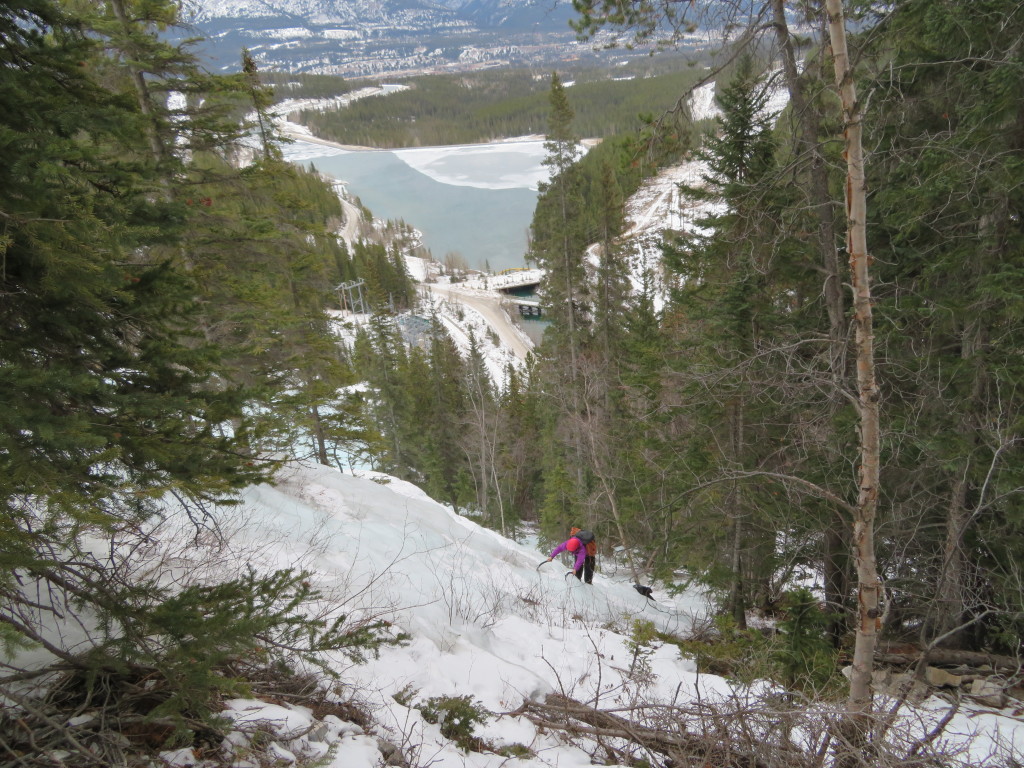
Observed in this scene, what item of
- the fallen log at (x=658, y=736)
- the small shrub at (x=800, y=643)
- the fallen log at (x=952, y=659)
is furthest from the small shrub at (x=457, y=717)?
the fallen log at (x=952, y=659)

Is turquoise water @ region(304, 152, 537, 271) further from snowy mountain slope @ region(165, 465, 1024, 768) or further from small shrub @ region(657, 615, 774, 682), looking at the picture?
small shrub @ region(657, 615, 774, 682)

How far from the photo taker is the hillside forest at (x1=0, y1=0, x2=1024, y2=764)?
2562mm

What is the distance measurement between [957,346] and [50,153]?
890cm

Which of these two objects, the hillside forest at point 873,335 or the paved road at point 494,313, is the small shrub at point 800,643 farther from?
the paved road at point 494,313

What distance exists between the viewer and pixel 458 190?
94875 mm

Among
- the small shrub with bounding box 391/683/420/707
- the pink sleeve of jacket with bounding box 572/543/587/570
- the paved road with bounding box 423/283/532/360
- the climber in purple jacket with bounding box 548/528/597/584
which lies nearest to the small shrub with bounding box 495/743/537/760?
the small shrub with bounding box 391/683/420/707

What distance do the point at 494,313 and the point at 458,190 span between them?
49180 millimetres

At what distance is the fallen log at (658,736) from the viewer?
9.96 feet

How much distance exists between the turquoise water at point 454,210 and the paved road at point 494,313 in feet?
39.6

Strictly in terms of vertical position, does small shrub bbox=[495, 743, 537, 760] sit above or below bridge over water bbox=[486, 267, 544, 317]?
above

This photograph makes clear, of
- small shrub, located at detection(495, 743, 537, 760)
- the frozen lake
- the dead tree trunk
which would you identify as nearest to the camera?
the dead tree trunk

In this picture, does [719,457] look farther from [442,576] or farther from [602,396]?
[602,396]

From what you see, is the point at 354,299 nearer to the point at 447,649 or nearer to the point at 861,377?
the point at 447,649

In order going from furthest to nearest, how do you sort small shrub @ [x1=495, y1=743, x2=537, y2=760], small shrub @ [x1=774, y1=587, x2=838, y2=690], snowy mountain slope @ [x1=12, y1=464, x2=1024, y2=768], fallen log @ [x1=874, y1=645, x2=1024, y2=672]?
1. fallen log @ [x1=874, y1=645, x2=1024, y2=672]
2. small shrub @ [x1=774, y1=587, x2=838, y2=690]
3. small shrub @ [x1=495, y1=743, x2=537, y2=760]
4. snowy mountain slope @ [x1=12, y1=464, x2=1024, y2=768]
